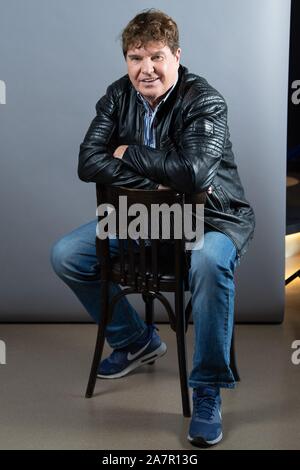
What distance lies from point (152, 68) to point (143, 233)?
22.5 inches

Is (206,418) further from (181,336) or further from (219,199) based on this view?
(219,199)

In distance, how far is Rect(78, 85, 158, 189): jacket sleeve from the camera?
115 inches

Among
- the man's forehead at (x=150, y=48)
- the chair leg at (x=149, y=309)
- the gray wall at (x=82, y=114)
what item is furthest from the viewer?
the gray wall at (x=82, y=114)

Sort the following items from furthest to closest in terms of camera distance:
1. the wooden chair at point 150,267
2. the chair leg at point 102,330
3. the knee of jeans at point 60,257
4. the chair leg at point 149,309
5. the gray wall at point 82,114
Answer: the gray wall at point 82,114 < the chair leg at point 149,309 < the knee of jeans at point 60,257 < the chair leg at point 102,330 < the wooden chair at point 150,267

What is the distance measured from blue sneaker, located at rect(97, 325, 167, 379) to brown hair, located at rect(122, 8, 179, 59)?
1.10 m

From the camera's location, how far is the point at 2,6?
3613mm

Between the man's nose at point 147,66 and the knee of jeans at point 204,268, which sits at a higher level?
the man's nose at point 147,66

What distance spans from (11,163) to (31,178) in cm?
11

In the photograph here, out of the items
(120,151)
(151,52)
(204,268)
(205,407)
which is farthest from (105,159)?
(205,407)

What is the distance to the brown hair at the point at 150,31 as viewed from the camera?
9.57 feet

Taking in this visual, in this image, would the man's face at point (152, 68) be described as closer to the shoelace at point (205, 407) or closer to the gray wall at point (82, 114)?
the gray wall at point (82, 114)

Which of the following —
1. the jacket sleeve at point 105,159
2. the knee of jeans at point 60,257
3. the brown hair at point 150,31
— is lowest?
the knee of jeans at point 60,257

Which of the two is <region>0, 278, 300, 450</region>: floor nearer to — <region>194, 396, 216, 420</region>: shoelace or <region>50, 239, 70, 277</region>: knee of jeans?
<region>194, 396, 216, 420</region>: shoelace

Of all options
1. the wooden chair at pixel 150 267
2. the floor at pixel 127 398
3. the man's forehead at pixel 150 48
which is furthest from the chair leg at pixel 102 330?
the man's forehead at pixel 150 48
